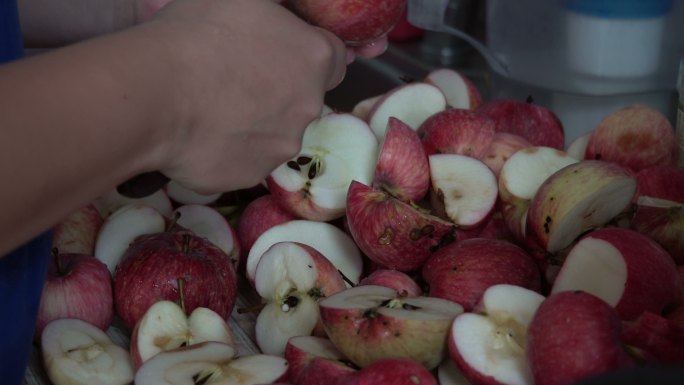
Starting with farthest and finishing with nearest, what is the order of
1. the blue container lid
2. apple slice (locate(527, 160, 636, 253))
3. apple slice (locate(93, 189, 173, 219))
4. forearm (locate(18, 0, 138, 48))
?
the blue container lid < apple slice (locate(93, 189, 173, 219)) < forearm (locate(18, 0, 138, 48)) < apple slice (locate(527, 160, 636, 253))

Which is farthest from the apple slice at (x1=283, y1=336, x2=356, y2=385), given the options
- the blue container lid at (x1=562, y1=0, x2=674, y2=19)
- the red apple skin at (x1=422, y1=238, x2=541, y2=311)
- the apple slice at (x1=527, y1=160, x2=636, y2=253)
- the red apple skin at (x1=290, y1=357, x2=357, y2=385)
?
the blue container lid at (x1=562, y1=0, x2=674, y2=19)

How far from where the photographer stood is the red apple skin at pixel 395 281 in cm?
85

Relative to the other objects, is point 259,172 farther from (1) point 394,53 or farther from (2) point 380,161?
(1) point 394,53

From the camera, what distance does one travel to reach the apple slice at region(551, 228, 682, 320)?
73 centimetres

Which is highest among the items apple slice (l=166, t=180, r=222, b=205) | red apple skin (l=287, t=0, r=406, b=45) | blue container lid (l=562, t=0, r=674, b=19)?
red apple skin (l=287, t=0, r=406, b=45)

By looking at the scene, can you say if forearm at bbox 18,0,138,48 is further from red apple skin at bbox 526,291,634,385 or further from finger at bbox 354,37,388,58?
red apple skin at bbox 526,291,634,385

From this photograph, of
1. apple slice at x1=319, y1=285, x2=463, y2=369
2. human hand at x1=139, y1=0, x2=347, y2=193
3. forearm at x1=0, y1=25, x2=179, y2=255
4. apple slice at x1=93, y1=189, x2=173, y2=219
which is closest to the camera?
forearm at x1=0, y1=25, x2=179, y2=255

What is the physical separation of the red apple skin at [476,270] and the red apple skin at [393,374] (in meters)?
0.15

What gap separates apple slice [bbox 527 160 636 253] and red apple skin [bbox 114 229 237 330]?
0.94ft

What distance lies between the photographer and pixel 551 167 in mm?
957

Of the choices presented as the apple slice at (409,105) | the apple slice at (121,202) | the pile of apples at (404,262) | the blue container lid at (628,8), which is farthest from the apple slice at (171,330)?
the blue container lid at (628,8)

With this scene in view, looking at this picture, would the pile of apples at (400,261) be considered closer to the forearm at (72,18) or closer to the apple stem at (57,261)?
the apple stem at (57,261)

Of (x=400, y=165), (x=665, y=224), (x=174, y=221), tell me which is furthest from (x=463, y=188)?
(x=174, y=221)

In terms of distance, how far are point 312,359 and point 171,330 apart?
141 millimetres
